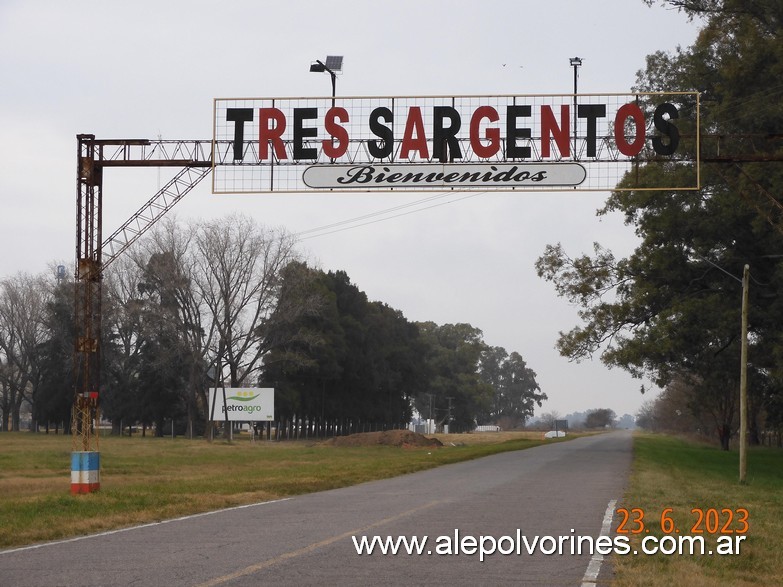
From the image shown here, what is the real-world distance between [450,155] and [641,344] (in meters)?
19.0

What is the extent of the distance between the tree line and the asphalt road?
1941 inches

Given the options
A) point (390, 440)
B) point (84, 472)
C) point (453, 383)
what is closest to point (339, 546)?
point (84, 472)

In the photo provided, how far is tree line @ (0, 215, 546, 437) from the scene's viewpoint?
7038cm

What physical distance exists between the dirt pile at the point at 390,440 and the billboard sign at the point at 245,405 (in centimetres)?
694

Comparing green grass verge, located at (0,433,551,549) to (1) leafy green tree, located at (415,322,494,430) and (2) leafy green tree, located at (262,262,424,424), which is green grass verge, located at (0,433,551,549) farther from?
(1) leafy green tree, located at (415,322,494,430)

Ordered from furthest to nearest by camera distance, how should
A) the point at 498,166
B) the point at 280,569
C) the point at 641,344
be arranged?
the point at 641,344 → the point at 498,166 → the point at 280,569

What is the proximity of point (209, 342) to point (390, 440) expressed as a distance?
14.5 meters

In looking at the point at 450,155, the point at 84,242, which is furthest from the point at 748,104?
the point at 84,242

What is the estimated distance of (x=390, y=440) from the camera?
66.9 meters

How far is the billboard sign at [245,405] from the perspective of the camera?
72.8 metres

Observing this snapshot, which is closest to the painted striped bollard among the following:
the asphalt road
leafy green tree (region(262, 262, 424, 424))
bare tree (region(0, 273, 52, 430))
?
the asphalt road

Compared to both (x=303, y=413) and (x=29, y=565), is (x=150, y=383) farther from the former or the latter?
(x=29, y=565)

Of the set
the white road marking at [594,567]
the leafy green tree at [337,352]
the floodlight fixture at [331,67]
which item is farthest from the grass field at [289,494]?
the leafy green tree at [337,352]

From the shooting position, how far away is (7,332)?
319 ft
